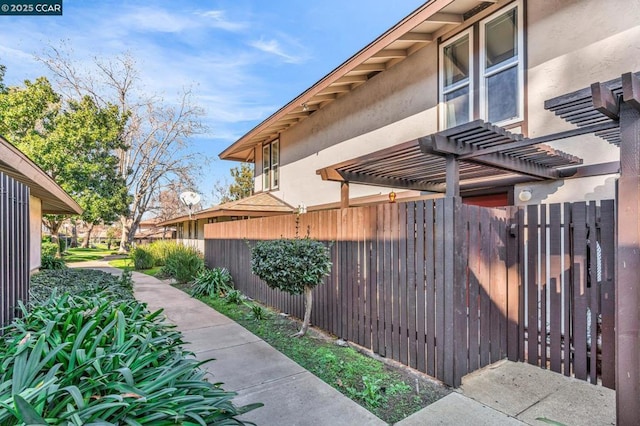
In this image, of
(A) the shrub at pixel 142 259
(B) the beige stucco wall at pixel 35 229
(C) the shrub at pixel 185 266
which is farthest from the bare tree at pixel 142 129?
(B) the beige stucco wall at pixel 35 229

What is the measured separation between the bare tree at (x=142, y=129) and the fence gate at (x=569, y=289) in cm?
2515

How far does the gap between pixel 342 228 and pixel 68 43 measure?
23.7 meters

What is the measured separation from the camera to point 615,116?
2855 mm

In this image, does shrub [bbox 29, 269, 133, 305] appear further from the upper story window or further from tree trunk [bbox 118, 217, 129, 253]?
tree trunk [bbox 118, 217, 129, 253]

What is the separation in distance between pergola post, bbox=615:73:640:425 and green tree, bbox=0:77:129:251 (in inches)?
887

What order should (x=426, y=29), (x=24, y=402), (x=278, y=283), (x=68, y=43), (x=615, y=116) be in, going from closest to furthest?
(x=24, y=402)
(x=615, y=116)
(x=278, y=283)
(x=426, y=29)
(x=68, y=43)

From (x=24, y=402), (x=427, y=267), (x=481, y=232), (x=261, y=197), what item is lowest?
(x=24, y=402)

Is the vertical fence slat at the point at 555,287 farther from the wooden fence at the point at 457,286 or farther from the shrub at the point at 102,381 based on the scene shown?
the shrub at the point at 102,381

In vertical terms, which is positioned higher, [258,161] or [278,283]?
[258,161]

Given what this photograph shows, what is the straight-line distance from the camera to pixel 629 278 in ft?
8.97

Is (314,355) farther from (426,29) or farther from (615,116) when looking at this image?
(426,29)

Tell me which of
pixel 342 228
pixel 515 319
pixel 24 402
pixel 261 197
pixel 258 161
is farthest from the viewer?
pixel 258 161

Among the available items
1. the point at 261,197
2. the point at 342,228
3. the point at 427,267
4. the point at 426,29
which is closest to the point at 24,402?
the point at 427,267

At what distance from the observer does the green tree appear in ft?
56.9
